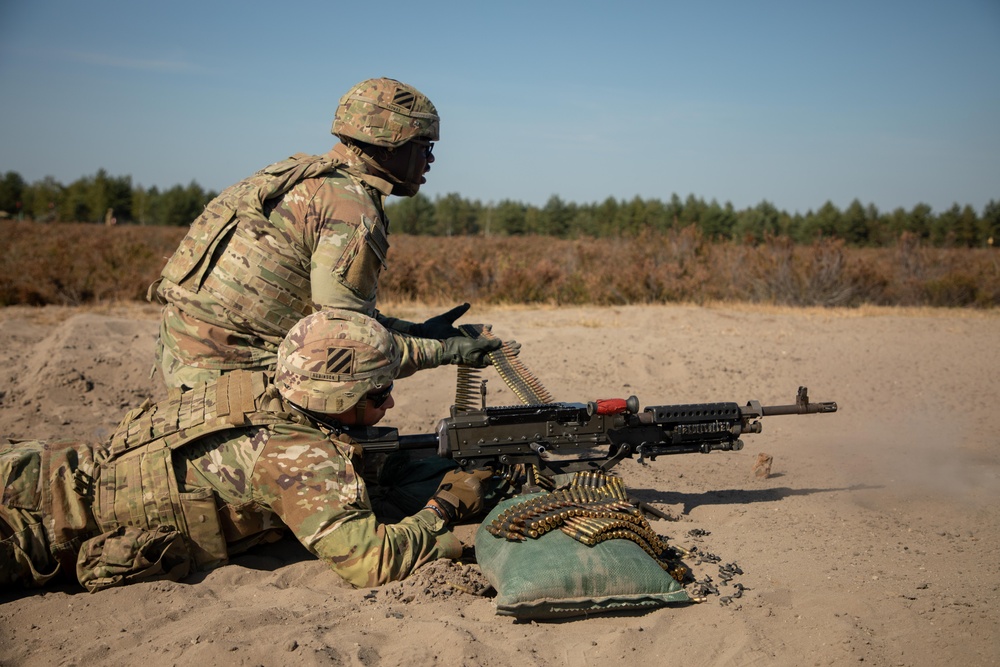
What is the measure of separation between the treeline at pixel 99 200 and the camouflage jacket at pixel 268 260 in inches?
1810

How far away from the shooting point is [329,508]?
391 cm

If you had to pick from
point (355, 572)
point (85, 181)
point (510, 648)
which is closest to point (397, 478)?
point (355, 572)

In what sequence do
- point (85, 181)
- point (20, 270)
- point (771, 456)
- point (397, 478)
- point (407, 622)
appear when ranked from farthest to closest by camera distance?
1. point (85, 181)
2. point (20, 270)
3. point (771, 456)
4. point (397, 478)
5. point (407, 622)

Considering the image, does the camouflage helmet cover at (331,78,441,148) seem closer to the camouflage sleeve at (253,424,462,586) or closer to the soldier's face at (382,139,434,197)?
the soldier's face at (382,139,434,197)

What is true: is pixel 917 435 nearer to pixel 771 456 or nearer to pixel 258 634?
pixel 771 456

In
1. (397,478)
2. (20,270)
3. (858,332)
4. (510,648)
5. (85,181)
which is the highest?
(85,181)

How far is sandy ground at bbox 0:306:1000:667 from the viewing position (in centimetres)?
335

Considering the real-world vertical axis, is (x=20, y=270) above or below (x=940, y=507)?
above

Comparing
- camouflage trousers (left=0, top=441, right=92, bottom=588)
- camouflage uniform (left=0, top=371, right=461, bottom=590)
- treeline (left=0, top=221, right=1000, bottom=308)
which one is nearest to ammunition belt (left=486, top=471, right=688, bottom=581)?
camouflage uniform (left=0, top=371, right=461, bottom=590)

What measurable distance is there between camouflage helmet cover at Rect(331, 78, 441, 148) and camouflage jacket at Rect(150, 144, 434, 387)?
184mm

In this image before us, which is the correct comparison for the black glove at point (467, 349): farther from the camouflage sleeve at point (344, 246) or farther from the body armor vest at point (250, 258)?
the body armor vest at point (250, 258)

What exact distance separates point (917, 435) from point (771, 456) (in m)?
1.84

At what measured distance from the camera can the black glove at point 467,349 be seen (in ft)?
14.9

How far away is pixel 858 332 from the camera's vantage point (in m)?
10.9
